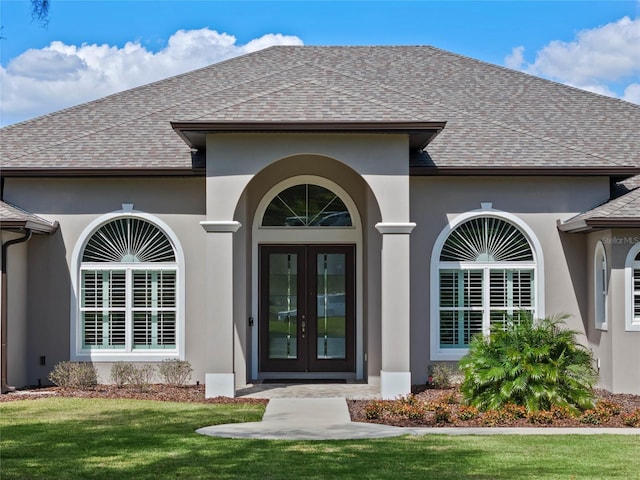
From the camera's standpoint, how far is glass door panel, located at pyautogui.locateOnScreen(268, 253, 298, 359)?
18.2 meters

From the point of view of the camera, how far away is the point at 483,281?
17.2m

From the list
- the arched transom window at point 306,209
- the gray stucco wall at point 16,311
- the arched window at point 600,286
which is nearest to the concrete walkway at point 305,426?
the arched transom window at point 306,209

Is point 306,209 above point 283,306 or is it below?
above

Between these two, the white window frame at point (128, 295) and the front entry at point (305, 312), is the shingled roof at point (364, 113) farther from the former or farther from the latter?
the front entry at point (305, 312)

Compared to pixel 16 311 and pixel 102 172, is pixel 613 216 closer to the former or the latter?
pixel 102 172

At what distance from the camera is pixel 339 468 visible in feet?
30.8

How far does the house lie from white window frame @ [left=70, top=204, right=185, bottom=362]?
0.03 m

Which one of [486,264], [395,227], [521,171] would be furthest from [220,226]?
[521,171]

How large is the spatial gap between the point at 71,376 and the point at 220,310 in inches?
129

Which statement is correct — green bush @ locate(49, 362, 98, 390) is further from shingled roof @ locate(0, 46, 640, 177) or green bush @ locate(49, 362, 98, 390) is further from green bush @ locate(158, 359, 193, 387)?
shingled roof @ locate(0, 46, 640, 177)

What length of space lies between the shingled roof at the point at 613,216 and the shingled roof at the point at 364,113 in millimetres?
647

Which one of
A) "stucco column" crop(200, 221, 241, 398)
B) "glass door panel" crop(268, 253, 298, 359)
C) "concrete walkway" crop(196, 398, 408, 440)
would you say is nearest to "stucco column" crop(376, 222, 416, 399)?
"concrete walkway" crop(196, 398, 408, 440)

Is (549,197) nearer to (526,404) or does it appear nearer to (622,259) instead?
(622,259)

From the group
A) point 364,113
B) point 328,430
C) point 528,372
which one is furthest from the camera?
point 364,113
